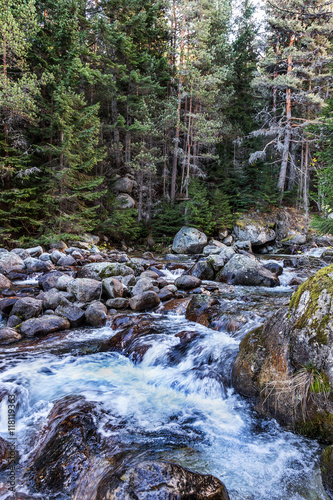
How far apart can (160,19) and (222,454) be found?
25.1 metres

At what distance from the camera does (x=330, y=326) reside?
2725mm

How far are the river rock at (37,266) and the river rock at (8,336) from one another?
15.2ft

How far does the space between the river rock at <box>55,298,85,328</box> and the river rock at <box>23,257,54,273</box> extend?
388cm

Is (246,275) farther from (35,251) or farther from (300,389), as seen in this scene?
(35,251)

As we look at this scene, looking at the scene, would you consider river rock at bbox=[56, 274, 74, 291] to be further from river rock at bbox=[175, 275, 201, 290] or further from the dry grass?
the dry grass

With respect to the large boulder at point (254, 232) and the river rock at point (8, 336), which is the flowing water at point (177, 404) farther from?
the large boulder at point (254, 232)

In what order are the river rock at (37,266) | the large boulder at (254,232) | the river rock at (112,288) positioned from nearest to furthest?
the river rock at (112,288)
the river rock at (37,266)
the large boulder at (254,232)

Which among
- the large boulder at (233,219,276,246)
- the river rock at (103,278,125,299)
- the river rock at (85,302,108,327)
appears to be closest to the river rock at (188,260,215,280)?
the river rock at (103,278,125,299)

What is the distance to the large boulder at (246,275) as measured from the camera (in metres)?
8.92

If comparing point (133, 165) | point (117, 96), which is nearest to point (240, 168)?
point (133, 165)

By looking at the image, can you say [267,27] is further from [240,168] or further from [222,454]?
[222,454]

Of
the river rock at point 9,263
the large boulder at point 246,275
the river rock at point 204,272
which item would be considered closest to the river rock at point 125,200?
the river rock at point 9,263

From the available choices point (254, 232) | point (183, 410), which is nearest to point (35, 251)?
point (183, 410)

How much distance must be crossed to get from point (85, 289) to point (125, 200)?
12.0m
